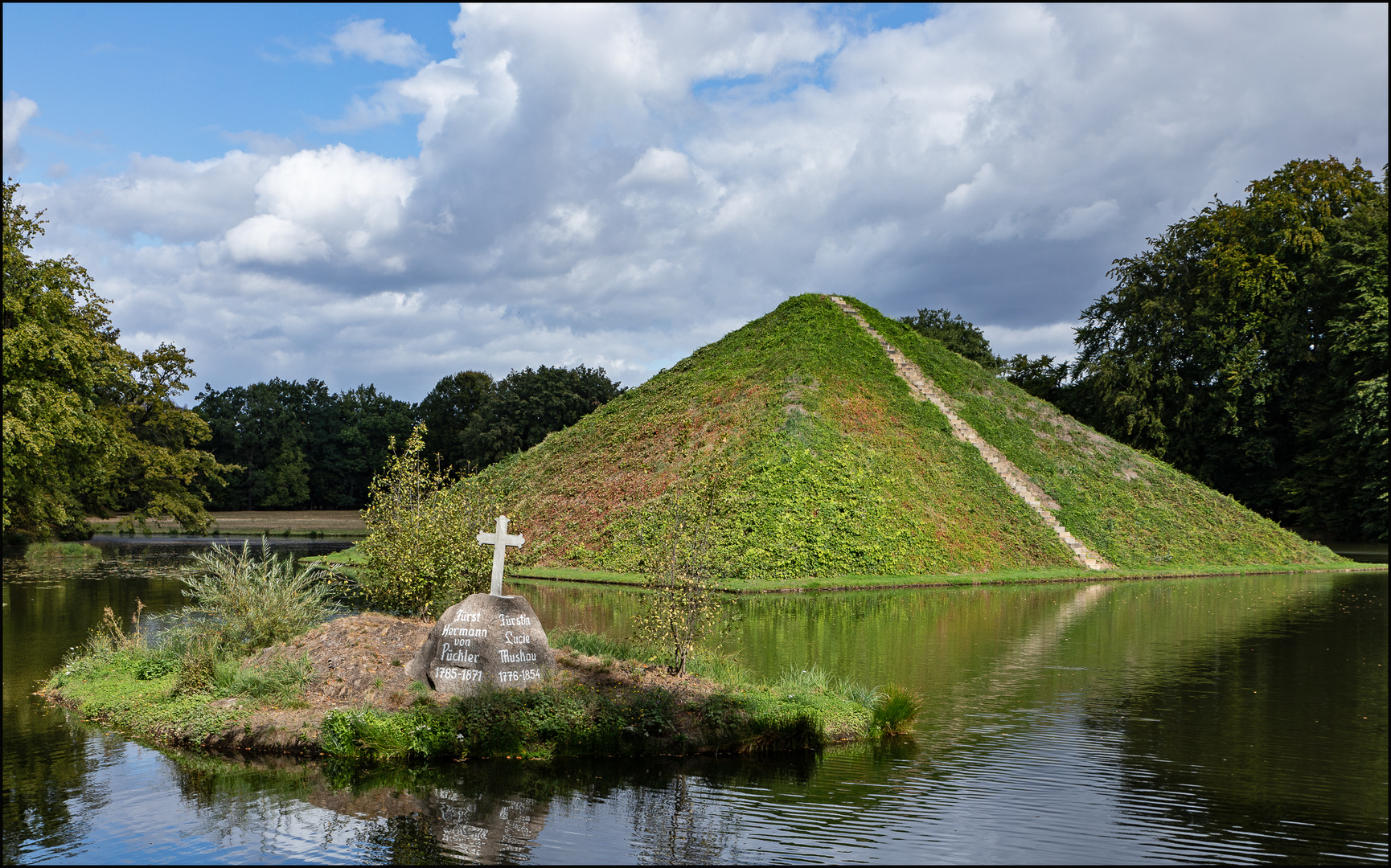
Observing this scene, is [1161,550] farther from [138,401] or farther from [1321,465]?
[138,401]

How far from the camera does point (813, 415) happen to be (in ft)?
137

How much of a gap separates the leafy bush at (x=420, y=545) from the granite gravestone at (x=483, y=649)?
3831 mm

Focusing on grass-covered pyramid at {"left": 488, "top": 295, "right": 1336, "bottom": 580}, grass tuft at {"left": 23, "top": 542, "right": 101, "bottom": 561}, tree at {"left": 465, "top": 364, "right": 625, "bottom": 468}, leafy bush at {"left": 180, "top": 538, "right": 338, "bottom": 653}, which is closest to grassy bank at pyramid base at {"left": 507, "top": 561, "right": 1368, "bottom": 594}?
grass-covered pyramid at {"left": 488, "top": 295, "right": 1336, "bottom": 580}

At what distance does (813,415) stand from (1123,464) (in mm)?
18931

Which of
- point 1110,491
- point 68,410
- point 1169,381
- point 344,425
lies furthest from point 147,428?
point 1169,381

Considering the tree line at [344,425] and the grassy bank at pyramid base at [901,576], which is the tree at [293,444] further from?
the grassy bank at pyramid base at [901,576]

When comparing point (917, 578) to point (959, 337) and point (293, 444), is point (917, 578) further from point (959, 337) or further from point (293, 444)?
point (293, 444)

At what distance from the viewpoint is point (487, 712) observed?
39.7 feet

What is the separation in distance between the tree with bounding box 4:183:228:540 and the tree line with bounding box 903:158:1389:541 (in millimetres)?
57210

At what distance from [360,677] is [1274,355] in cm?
6514

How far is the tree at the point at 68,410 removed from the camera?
29.3 metres

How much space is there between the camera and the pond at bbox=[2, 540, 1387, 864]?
8.74m

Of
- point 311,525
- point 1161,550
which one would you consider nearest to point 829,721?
point 1161,550

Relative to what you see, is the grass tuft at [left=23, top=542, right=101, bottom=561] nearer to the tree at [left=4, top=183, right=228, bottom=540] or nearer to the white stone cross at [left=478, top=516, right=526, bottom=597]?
the tree at [left=4, top=183, right=228, bottom=540]
